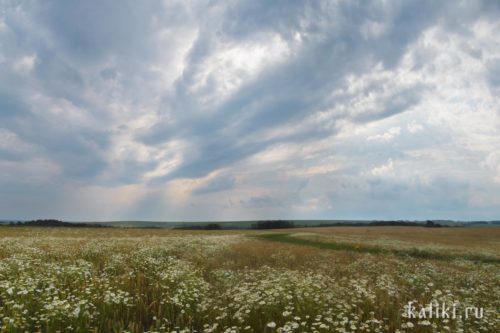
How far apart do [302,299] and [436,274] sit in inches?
383

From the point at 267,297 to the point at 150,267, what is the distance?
294 inches

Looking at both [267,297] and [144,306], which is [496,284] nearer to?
[267,297]

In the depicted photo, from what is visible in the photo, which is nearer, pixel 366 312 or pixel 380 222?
pixel 366 312

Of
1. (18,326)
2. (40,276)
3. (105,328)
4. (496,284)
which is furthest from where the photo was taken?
(496,284)

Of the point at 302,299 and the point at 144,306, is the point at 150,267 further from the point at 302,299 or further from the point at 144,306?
the point at 302,299

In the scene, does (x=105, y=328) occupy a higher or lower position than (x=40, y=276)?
lower

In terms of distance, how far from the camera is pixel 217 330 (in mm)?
7711

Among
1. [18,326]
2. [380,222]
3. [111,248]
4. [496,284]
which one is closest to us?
[18,326]

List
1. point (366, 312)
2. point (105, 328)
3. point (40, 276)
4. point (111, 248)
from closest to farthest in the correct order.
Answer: point (105, 328) < point (366, 312) < point (40, 276) < point (111, 248)

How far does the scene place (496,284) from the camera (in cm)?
1348

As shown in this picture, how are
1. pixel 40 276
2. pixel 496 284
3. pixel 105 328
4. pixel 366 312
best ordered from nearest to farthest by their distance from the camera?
pixel 105 328
pixel 366 312
pixel 40 276
pixel 496 284

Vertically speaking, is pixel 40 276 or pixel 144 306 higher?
pixel 40 276

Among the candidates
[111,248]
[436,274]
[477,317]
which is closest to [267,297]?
[477,317]

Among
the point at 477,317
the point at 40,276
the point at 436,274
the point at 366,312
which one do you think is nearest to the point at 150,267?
the point at 40,276
